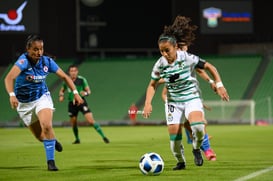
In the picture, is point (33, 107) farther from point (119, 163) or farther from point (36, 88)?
point (119, 163)

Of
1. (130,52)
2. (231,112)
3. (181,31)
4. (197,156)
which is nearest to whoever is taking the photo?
(197,156)

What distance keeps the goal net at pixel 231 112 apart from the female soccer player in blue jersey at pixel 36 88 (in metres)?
23.9

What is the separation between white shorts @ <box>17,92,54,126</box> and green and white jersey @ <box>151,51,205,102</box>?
6.70 feet

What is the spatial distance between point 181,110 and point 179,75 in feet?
1.89

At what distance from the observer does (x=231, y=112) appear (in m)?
35.7

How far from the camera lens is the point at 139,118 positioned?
36.0 metres

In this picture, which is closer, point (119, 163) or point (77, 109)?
point (119, 163)

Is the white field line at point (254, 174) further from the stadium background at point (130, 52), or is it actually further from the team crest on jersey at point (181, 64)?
the stadium background at point (130, 52)

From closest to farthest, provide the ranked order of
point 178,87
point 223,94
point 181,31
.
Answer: point 223,94
point 178,87
point 181,31

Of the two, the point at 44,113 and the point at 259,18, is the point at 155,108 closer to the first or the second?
the point at 259,18

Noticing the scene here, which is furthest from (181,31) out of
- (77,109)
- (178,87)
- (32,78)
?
(77,109)

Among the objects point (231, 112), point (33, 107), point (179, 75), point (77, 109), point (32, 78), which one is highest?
point (179, 75)

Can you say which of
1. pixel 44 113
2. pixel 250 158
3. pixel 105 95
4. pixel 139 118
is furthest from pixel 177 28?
pixel 105 95

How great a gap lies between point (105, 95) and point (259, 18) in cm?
1010
